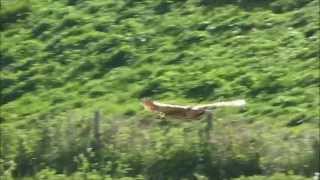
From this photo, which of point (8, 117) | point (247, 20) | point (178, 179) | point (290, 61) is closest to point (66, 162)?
point (178, 179)

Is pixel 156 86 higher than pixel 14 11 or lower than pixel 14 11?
lower

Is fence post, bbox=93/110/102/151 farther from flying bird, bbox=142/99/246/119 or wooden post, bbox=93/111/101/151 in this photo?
flying bird, bbox=142/99/246/119

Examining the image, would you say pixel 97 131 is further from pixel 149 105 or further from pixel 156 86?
pixel 156 86

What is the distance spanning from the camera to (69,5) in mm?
20188

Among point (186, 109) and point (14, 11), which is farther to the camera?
point (14, 11)

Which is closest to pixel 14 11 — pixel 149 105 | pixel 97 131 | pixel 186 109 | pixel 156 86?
pixel 156 86

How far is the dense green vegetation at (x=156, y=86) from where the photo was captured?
1260cm

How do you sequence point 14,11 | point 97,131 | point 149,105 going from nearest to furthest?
1. point 97,131
2. point 149,105
3. point 14,11

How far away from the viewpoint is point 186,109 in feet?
46.5

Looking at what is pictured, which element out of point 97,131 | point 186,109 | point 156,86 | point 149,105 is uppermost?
point 97,131

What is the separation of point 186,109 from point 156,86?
6.42 ft

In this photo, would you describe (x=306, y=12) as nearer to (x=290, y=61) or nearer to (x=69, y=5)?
(x=290, y=61)

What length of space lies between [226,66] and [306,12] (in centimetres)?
202

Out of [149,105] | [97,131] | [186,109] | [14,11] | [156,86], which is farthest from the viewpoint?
[14,11]
